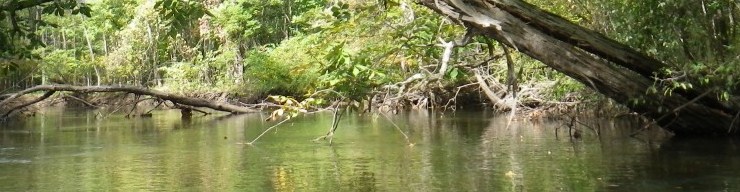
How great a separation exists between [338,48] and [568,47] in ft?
12.0

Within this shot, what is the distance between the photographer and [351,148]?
50.1 feet

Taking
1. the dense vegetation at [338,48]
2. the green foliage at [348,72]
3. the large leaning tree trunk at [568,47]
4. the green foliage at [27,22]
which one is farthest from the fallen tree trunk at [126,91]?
the green foliage at [27,22]

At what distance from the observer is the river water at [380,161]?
1008 centimetres

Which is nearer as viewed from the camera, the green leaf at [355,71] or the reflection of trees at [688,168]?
the reflection of trees at [688,168]

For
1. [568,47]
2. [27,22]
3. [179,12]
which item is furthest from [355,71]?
[27,22]

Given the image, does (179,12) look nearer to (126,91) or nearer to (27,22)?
(27,22)

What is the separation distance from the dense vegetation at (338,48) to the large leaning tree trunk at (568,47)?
A: 17.1 inches

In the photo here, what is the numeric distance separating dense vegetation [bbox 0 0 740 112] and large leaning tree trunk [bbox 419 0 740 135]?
43 cm

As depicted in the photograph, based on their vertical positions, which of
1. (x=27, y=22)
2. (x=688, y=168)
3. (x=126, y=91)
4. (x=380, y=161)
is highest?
(x=27, y=22)

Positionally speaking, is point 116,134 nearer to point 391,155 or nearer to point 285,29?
point 391,155

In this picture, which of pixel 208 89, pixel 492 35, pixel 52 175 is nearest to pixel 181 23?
pixel 52 175

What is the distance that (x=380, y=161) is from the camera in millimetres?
12773

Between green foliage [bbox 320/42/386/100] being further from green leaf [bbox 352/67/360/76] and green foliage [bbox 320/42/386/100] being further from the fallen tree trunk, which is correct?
the fallen tree trunk

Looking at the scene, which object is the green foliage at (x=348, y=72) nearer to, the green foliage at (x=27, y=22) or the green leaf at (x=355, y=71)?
the green leaf at (x=355, y=71)
